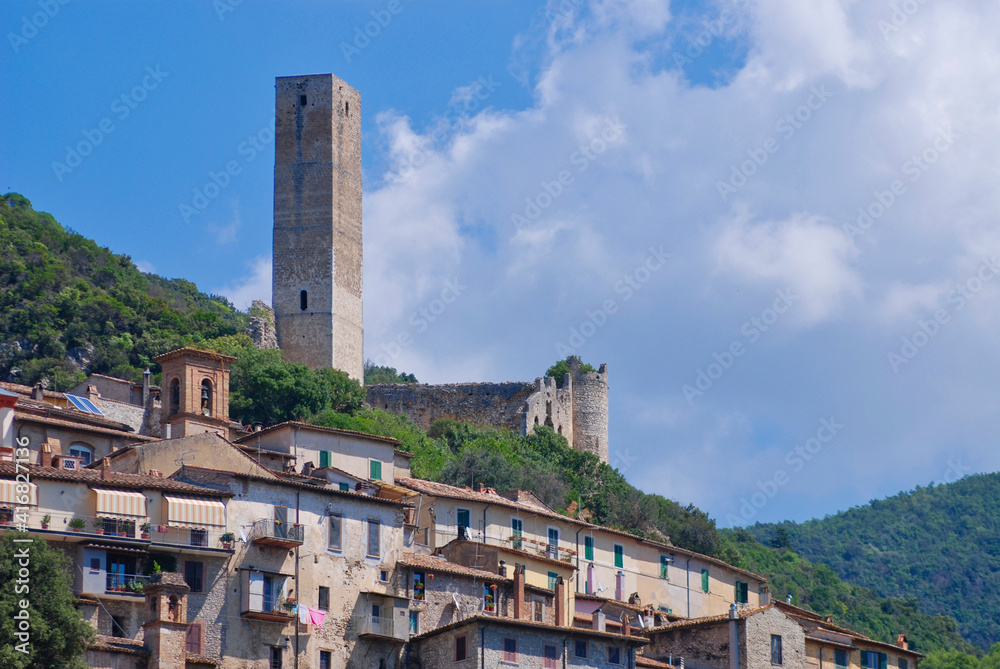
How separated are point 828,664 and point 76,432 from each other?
20.9 m

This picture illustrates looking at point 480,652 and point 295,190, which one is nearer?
point 480,652

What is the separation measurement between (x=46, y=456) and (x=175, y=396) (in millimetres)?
7124

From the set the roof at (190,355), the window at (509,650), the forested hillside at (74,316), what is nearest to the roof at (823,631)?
the window at (509,650)

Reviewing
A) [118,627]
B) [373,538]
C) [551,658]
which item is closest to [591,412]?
[373,538]

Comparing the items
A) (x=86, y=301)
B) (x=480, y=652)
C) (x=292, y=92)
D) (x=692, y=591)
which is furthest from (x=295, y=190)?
(x=480, y=652)

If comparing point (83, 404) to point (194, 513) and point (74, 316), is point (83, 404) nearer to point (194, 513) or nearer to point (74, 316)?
point (194, 513)

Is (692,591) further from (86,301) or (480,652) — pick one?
(86,301)

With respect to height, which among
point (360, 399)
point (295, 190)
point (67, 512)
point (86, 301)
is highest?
point (295, 190)

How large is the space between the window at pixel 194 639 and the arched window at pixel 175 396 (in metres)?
13.7

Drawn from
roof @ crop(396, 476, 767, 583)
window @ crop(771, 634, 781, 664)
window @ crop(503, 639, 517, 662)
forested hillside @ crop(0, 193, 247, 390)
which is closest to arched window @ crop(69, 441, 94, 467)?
roof @ crop(396, 476, 767, 583)

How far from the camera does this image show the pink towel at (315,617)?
125 ft

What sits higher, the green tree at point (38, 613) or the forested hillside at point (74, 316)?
the forested hillside at point (74, 316)

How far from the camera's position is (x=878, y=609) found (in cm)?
8494

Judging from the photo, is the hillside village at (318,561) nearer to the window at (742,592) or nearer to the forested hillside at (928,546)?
the window at (742,592)
